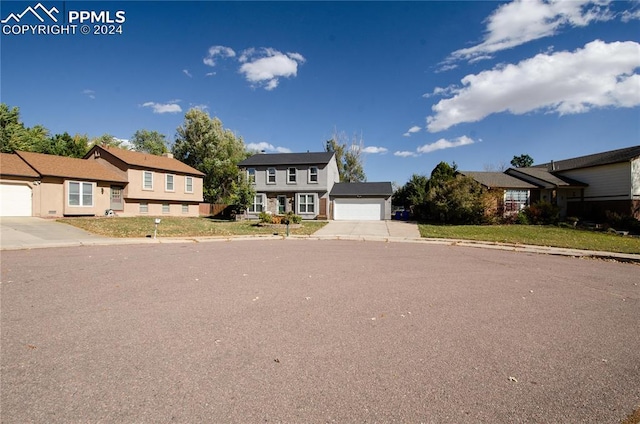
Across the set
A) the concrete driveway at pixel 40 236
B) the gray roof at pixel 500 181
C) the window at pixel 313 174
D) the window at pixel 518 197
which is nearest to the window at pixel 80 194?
the concrete driveway at pixel 40 236

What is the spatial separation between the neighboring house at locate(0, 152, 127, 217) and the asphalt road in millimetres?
17929

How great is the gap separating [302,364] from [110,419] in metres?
1.75

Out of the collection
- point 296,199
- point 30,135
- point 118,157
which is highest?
point 30,135

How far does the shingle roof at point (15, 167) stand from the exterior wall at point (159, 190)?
599 centimetres

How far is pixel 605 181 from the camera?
2536 cm

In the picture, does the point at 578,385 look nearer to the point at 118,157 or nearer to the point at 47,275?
the point at 47,275

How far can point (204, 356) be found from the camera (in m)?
3.51

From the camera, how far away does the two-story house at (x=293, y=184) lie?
30.0 meters

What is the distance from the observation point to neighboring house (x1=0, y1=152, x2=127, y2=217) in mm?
20297

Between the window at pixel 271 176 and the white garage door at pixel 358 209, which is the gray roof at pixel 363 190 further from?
the window at pixel 271 176

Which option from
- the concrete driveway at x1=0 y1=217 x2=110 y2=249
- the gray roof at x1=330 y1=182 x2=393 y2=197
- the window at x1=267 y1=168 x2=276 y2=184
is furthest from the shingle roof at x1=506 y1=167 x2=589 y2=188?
the concrete driveway at x1=0 y1=217 x2=110 y2=249

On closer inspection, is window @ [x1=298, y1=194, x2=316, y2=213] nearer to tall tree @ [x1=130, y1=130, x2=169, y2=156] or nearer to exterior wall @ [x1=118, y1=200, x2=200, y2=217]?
exterior wall @ [x1=118, y1=200, x2=200, y2=217]

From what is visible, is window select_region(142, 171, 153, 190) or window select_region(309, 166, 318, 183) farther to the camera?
window select_region(309, 166, 318, 183)

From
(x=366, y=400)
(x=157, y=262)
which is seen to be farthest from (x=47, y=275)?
(x=366, y=400)
